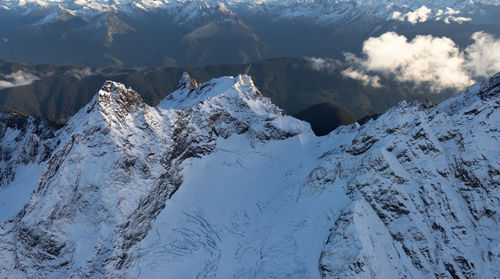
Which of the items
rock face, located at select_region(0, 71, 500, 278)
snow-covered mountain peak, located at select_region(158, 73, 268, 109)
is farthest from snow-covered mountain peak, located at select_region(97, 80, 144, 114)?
snow-covered mountain peak, located at select_region(158, 73, 268, 109)

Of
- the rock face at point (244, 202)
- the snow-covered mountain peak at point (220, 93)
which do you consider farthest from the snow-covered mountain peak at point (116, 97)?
the snow-covered mountain peak at point (220, 93)

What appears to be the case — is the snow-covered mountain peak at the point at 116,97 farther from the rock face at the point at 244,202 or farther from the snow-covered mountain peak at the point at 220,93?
the snow-covered mountain peak at the point at 220,93

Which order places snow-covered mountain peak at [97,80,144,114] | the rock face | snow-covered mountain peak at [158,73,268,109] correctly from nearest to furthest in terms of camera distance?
1. the rock face
2. snow-covered mountain peak at [97,80,144,114]
3. snow-covered mountain peak at [158,73,268,109]

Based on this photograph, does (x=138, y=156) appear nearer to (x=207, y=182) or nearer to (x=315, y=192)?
(x=207, y=182)

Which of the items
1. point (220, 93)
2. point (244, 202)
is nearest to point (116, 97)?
point (220, 93)

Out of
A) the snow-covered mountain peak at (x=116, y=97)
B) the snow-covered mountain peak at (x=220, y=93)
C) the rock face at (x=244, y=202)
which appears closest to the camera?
the rock face at (x=244, y=202)

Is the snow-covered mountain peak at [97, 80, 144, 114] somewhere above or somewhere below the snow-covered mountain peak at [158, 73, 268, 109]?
below

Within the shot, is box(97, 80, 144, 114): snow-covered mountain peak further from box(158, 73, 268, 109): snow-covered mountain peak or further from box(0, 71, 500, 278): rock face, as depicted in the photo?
box(158, 73, 268, 109): snow-covered mountain peak

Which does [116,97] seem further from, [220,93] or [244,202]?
[244,202]

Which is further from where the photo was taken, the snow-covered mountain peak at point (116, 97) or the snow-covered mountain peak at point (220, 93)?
the snow-covered mountain peak at point (220, 93)
